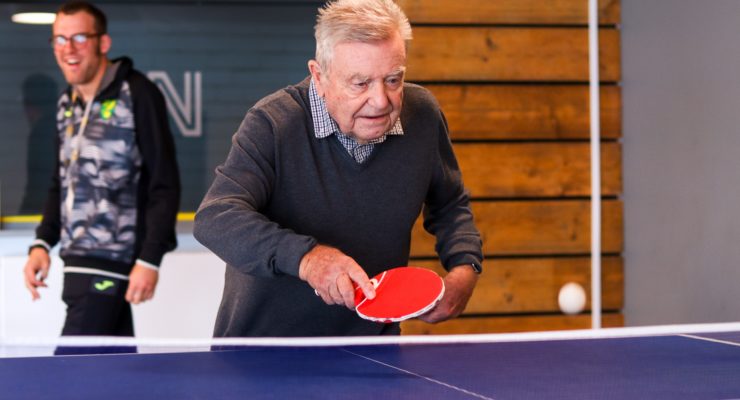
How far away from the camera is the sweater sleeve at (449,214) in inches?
94.2

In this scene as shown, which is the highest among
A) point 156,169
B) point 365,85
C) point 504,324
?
point 365,85

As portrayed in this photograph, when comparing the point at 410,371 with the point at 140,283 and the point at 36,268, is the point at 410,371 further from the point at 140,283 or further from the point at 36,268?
the point at 36,268

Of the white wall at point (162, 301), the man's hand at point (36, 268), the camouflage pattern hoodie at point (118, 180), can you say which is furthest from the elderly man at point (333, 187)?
the white wall at point (162, 301)

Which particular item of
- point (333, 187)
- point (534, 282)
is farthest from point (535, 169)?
point (333, 187)

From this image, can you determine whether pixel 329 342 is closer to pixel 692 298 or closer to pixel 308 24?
pixel 692 298

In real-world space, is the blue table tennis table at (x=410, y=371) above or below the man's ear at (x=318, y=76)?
below

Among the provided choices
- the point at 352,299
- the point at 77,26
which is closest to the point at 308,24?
the point at 77,26

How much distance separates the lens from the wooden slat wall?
396cm

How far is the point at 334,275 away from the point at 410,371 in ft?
0.74

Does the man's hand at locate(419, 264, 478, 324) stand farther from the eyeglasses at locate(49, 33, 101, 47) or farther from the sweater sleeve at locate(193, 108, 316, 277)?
the eyeglasses at locate(49, 33, 101, 47)

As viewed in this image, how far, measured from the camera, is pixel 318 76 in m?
2.19

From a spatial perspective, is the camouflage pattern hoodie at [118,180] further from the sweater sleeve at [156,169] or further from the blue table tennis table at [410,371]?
the blue table tennis table at [410,371]

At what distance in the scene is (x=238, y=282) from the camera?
2.26 meters

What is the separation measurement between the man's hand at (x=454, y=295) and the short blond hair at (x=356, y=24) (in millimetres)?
515
